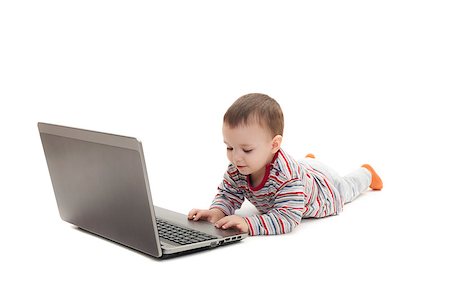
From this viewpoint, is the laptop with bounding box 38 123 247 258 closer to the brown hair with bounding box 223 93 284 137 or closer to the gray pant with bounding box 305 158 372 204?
the brown hair with bounding box 223 93 284 137

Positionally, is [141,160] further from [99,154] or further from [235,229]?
[235,229]

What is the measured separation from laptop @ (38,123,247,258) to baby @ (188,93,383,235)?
0.52 feet

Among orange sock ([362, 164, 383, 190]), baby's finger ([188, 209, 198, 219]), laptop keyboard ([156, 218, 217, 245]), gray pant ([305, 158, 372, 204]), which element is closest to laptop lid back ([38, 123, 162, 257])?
laptop keyboard ([156, 218, 217, 245])

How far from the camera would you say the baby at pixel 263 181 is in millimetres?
3260

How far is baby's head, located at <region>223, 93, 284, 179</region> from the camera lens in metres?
3.24

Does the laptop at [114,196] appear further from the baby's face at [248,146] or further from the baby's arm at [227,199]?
the baby's face at [248,146]

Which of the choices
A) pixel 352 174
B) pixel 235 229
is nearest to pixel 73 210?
pixel 235 229

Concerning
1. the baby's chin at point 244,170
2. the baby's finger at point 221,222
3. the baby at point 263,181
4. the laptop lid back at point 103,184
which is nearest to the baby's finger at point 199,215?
the baby at point 263,181

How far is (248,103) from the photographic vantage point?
3270mm

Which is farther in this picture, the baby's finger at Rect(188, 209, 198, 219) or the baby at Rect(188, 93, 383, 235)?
the baby's finger at Rect(188, 209, 198, 219)

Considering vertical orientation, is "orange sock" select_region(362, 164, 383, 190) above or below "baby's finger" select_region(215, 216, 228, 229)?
below

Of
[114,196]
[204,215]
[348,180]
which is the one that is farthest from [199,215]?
[348,180]

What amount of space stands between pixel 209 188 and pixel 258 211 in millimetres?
538

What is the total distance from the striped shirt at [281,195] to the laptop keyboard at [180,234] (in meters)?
0.27
